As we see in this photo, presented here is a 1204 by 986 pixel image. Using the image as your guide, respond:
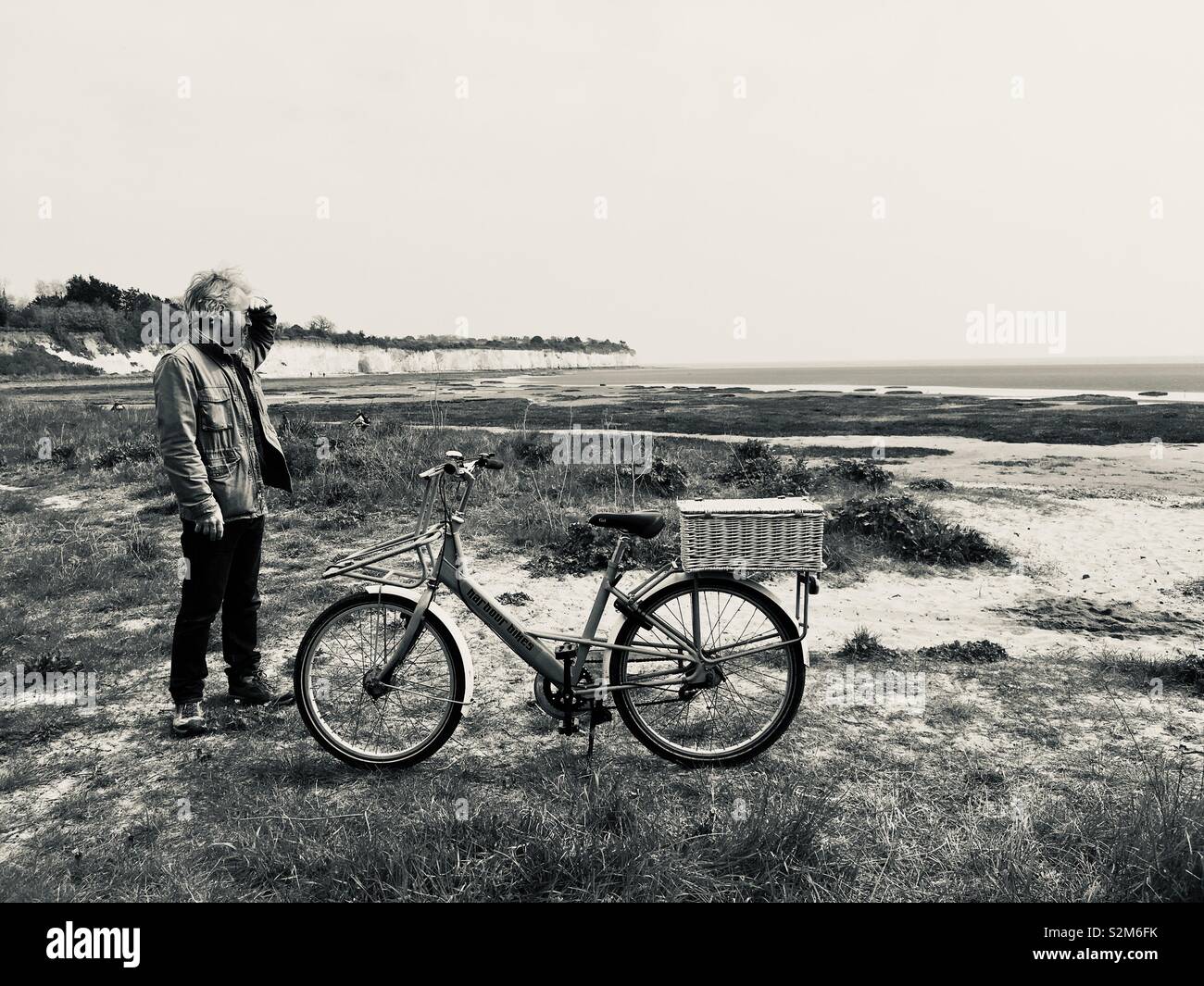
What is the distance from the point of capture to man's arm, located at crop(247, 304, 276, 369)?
179 inches

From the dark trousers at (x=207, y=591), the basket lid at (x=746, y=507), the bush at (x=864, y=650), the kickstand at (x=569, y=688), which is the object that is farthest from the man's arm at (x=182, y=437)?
the bush at (x=864, y=650)

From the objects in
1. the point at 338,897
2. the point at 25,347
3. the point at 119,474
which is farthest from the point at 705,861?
the point at 25,347

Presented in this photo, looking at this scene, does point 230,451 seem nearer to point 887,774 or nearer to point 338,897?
point 338,897

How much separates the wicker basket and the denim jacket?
234cm

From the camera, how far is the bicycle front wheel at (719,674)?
381cm

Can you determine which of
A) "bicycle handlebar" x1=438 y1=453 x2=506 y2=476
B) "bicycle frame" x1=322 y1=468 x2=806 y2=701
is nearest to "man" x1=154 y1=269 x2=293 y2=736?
"bicycle frame" x1=322 y1=468 x2=806 y2=701

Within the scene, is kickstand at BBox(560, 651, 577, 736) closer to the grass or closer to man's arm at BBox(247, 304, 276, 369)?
the grass

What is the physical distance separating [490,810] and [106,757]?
226 centimetres

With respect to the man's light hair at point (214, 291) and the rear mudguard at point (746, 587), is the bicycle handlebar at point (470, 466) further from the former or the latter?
the man's light hair at point (214, 291)

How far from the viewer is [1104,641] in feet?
18.9

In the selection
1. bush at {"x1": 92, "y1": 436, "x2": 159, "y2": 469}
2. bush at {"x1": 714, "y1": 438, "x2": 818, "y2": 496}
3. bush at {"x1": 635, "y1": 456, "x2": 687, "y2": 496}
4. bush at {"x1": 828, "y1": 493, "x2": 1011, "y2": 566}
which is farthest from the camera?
bush at {"x1": 92, "y1": 436, "x2": 159, "y2": 469}

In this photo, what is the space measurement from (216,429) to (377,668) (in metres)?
1.55

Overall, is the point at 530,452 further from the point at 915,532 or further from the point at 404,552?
the point at 404,552

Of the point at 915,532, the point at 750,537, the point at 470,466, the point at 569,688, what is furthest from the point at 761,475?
the point at 470,466
